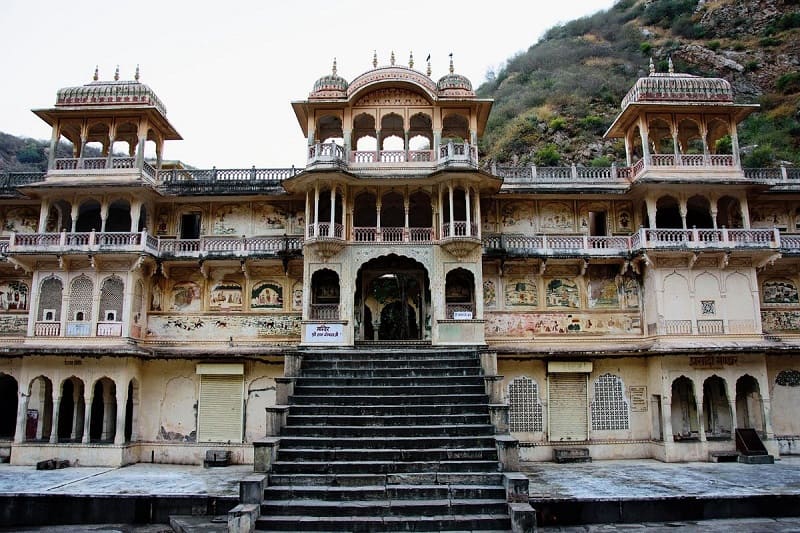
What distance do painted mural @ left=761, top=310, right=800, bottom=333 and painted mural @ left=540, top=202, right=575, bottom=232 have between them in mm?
7308

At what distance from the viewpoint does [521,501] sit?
1100cm

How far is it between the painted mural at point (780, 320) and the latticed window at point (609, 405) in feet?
19.8

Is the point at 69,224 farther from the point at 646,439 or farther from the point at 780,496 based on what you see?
the point at 780,496

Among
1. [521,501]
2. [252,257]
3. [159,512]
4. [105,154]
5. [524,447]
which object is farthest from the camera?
[105,154]

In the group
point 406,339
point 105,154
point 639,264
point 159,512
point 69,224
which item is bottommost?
point 159,512

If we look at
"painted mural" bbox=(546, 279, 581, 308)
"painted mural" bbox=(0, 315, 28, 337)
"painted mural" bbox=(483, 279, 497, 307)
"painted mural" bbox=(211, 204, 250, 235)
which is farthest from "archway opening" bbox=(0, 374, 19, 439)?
"painted mural" bbox=(546, 279, 581, 308)

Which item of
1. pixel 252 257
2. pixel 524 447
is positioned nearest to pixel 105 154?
pixel 252 257

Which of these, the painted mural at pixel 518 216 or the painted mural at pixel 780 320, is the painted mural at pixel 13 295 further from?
the painted mural at pixel 780 320

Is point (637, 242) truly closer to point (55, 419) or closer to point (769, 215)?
point (769, 215)

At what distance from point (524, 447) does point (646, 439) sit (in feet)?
13.3

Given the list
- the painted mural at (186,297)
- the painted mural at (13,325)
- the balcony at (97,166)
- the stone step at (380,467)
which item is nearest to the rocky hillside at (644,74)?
the painted mural at (186,297)

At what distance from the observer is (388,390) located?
48.0ft

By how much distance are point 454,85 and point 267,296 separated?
10020 mm

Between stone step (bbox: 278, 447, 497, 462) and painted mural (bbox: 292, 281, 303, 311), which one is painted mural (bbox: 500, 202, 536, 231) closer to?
painted mural (bbox: 292, 281, 303, 311)
